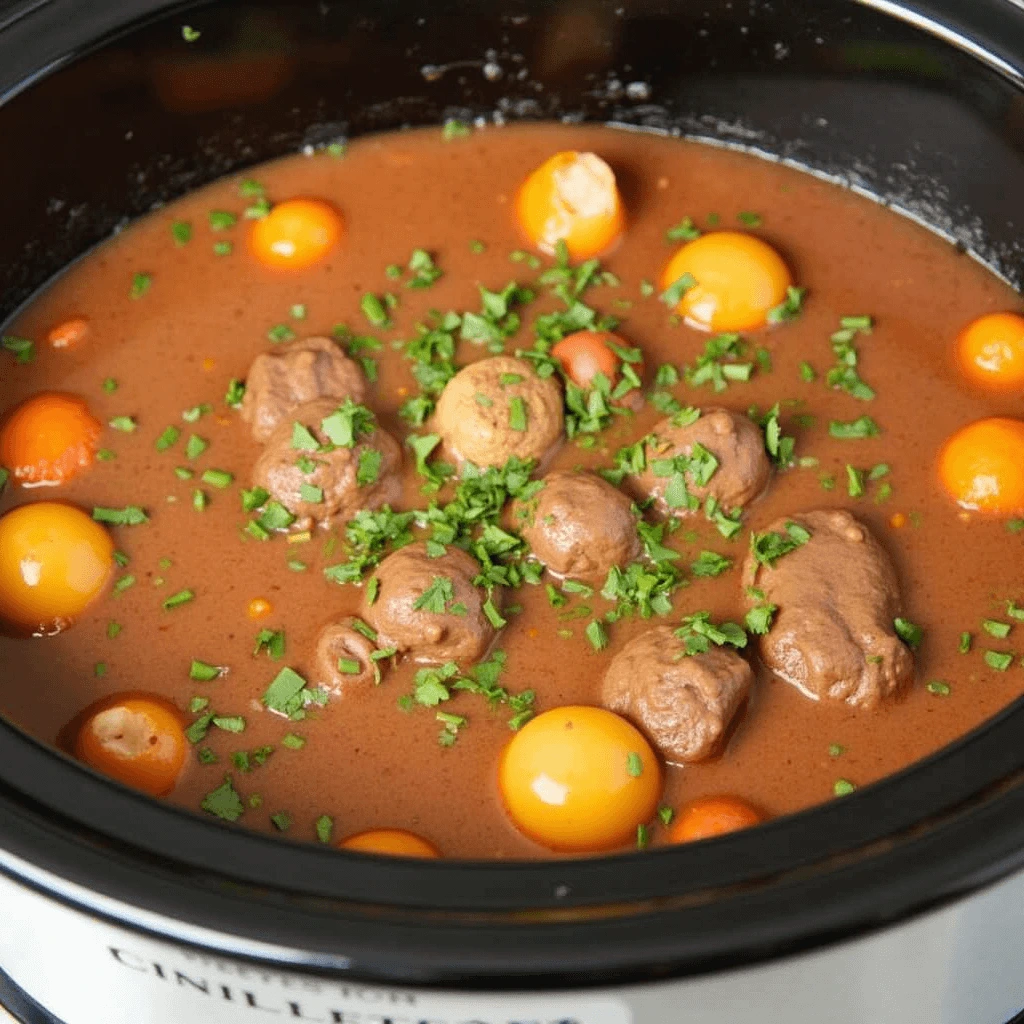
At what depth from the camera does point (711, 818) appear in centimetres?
247

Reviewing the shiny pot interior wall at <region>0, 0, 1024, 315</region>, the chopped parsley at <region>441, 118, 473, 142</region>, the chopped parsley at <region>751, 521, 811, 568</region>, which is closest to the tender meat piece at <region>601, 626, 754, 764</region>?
the chopped parsley at <region>751, 521, 811, 568</region>

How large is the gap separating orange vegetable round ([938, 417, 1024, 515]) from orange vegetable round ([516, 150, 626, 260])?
898 mm

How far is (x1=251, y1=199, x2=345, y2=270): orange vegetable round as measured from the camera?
3389 millimetres

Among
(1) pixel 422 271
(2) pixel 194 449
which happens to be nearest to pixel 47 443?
(2) pixel 194 449

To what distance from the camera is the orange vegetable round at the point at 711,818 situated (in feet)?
8.07

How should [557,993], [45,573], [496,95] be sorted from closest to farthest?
1. [557,993]
2. [45,573]
3. [496,95]

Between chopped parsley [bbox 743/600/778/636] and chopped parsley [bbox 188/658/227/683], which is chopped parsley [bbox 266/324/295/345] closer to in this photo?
chopped parsley [bbox 188/658/227/683]

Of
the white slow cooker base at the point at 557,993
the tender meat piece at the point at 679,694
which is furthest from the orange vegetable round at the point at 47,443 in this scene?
the tender meat piece at the point at 679,694

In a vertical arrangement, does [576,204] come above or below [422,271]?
above

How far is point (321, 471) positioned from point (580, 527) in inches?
18.8

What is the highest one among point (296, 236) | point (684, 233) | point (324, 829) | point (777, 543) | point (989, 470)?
point (684, 233)

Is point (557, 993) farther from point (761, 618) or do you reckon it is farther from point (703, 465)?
point (703, 465)

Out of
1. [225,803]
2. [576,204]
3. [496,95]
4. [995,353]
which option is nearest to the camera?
[225,803]

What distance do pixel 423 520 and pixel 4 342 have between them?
3.45 feet
